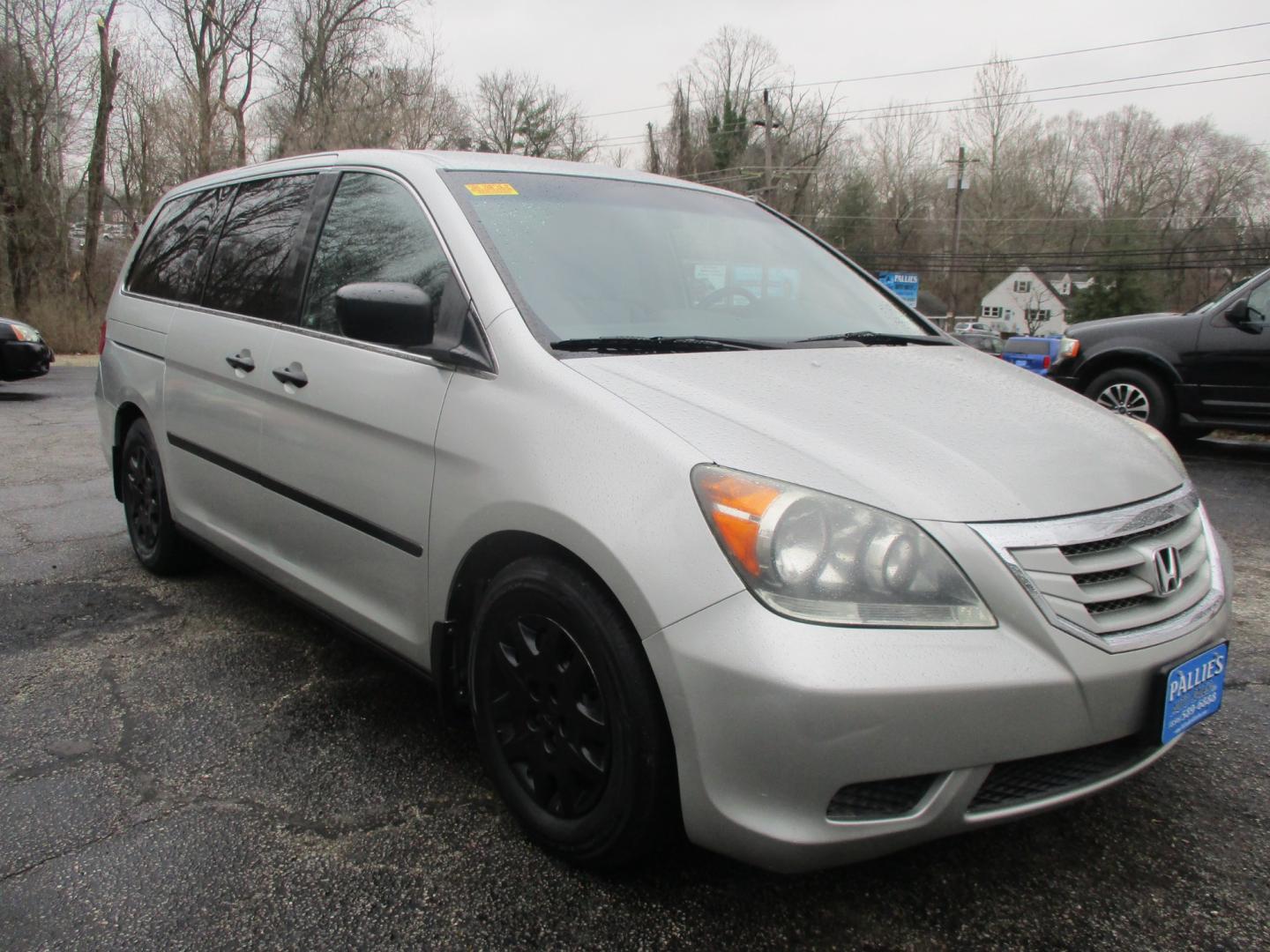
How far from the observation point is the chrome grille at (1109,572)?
1.76 meters

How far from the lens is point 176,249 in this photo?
→ 394 centimetres

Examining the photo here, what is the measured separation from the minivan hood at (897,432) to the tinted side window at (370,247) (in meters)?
0.68

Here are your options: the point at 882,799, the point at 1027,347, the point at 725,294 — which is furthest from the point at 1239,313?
the point at 1027,347

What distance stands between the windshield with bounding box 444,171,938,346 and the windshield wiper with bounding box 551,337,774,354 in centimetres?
2

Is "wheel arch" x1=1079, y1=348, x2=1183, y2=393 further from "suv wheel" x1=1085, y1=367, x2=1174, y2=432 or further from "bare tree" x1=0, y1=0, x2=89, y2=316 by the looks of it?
"bare tree" x1=0, y1=0, x2=89, y2=316

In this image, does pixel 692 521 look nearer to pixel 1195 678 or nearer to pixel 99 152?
pixel 1195 678

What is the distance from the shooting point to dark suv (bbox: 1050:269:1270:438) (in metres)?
7.59

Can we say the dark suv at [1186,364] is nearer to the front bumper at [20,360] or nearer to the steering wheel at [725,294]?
the steering wheel at [725,294]


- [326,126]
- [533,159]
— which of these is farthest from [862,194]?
[533,159]

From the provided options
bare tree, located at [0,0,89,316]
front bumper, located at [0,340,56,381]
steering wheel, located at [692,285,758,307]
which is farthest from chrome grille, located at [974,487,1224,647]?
bare tree, located at [0,0,89,316]

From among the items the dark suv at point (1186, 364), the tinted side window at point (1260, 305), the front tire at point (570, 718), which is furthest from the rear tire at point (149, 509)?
the tinted side window at point (1260, 305)

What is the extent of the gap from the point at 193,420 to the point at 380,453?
135 cm

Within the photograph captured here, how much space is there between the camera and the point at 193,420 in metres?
3.46

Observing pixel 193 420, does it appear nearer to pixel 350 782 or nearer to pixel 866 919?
pixel 350 782
